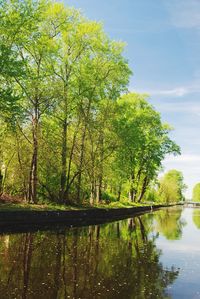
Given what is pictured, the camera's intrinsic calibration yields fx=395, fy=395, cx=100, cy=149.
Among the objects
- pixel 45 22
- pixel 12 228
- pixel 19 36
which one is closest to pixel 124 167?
pixel 45 22

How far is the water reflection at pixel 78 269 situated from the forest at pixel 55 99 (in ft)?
40.3

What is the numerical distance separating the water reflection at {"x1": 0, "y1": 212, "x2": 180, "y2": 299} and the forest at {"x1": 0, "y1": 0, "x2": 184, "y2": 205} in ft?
40.3

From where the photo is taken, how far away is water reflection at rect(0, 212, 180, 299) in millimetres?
11789

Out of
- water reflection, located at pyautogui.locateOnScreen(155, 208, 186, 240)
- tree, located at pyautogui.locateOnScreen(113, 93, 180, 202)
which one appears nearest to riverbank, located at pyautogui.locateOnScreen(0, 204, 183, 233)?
water reflection, located at pyautogui.locateOnScreen(155, 208, 186, 240)

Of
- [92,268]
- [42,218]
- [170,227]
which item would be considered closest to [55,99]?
[42,218]

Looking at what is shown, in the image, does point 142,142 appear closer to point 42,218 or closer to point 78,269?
point 42,218

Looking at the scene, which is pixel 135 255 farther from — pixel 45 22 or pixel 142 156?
pixel 142 156

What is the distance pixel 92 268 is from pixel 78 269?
2.20 feet

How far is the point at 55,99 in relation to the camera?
37969 millimetres

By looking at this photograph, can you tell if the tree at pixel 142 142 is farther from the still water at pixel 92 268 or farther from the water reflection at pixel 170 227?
the still water at pixel 92 268

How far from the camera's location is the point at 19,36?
32.0 meters

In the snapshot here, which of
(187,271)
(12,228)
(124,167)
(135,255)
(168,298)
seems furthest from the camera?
(124,167)

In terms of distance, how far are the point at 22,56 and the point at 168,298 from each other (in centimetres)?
3040

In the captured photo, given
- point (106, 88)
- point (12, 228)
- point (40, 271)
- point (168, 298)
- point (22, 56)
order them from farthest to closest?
point (106, 88) → point (22, 56) → point (12, 228) → point (40, 271) → point (168, 298)
